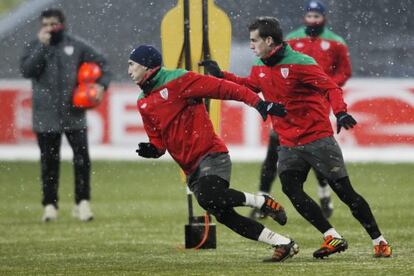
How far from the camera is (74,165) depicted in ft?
54.5

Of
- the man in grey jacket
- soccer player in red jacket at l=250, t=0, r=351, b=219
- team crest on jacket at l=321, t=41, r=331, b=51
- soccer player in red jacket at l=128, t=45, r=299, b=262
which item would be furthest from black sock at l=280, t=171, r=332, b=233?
the man in grey jacket

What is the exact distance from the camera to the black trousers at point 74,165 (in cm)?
1656

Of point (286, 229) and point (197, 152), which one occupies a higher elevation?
point (197, 152)

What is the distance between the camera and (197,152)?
39.1 ft

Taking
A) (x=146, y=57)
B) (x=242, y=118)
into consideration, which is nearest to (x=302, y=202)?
(x=146, y=57)

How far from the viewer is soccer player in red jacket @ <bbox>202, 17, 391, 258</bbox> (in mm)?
12141

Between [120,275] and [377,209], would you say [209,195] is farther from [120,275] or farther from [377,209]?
[377,209]

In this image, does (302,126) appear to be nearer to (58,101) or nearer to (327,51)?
(327,51)

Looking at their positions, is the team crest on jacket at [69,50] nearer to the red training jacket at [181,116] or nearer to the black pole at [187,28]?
the black pole at [187,28]

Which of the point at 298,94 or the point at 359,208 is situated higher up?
the point at 298,94

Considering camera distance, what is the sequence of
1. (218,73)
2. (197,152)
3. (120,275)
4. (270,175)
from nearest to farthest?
(120,275) → (197,152) → (218,73) → (270,175)

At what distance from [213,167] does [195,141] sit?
0.24 m

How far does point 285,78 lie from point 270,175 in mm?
3992

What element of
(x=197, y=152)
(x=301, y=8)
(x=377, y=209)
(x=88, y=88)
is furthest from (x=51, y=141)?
(x=301, y=8)
